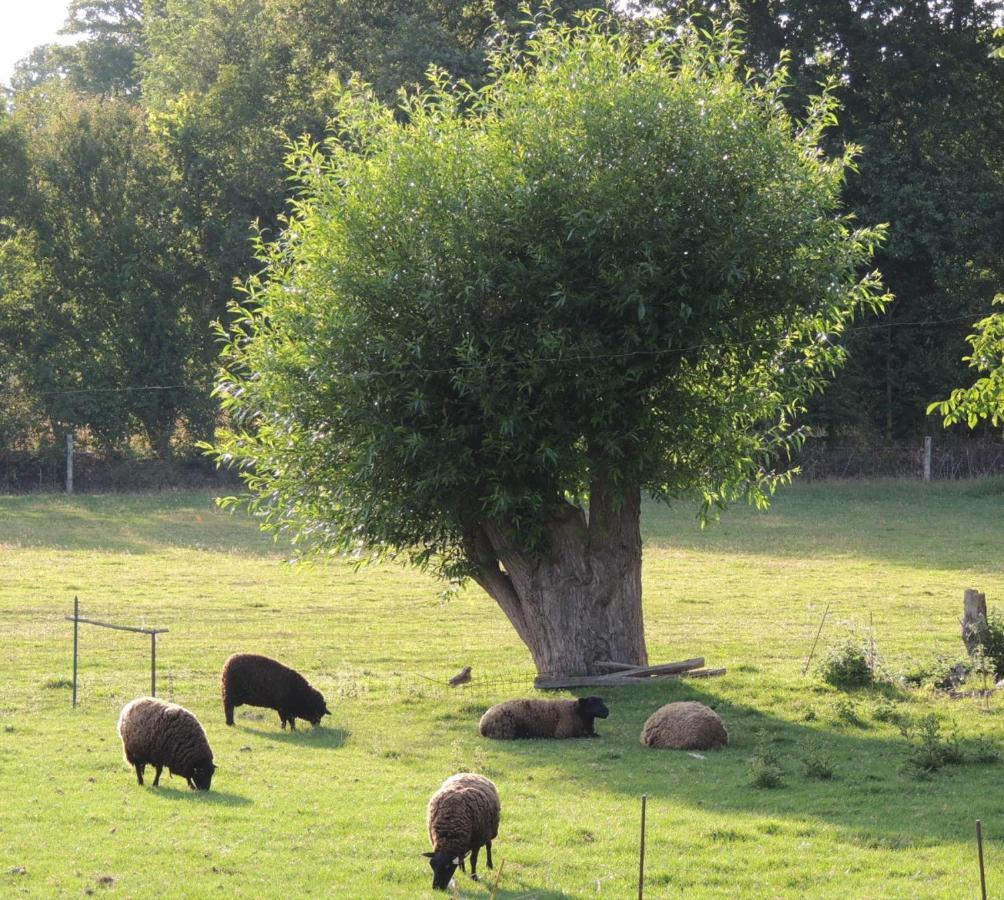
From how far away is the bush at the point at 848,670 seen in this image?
22.5 m

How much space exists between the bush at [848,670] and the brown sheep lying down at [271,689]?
835cm

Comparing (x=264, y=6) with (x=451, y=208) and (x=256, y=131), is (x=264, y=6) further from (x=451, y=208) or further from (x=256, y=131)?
(x=451, y=208)

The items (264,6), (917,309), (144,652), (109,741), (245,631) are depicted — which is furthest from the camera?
(264,6)

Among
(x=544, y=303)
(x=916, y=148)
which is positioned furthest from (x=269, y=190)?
(x=544, y=303)

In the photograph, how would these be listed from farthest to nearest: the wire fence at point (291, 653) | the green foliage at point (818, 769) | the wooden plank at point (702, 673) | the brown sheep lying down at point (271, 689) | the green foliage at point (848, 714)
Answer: the wooden plank at point (702, 673) → the wire fence at point (291, 653) → the brown sheep lying down at point (271, 689) → the green foliage at point (848, 714) → the green foliage at point (818, 769)

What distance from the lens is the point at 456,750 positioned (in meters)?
18.5

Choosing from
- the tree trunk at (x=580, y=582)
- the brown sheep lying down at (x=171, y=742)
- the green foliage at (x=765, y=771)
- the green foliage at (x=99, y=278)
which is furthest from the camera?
the green foliage at (x=99, y=278)

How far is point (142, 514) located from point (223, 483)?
9.49 metres

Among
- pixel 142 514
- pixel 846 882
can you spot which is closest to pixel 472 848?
pixel 846 882

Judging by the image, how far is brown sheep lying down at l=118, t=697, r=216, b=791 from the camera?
1553 cm

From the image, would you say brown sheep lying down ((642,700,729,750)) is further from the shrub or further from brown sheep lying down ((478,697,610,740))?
the shrub

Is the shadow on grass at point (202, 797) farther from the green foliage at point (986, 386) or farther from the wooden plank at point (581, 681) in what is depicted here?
the green foliage at point (986, 386)

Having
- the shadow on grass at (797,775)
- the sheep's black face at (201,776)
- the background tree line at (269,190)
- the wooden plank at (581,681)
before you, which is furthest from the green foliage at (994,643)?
the background tree line at (269,190)

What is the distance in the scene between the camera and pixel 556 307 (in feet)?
68.7
